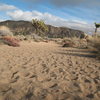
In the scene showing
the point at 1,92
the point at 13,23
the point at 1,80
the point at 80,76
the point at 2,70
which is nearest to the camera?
the point at 1,92

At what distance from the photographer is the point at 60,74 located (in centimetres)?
467

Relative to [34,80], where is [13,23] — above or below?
above

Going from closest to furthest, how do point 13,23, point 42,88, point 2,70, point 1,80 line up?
point 42,88, point 1,80, point 2,70, point 13,23

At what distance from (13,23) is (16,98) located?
93.2m

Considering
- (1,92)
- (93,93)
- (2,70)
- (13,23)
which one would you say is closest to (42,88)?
(1,92)

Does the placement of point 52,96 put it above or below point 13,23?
below

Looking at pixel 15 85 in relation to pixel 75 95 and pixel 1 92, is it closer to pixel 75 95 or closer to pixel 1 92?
pixel 1 92

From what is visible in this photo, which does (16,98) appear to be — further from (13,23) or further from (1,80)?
(13,23)

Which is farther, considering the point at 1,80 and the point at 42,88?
the point at 1,80

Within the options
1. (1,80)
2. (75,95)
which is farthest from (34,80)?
(75,95)

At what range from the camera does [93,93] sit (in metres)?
3.34

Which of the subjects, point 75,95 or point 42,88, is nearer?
point 75,95

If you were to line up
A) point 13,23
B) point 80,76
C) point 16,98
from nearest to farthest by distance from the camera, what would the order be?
point 16,98 → point 80,76 → point 13,23

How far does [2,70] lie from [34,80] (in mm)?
1379
